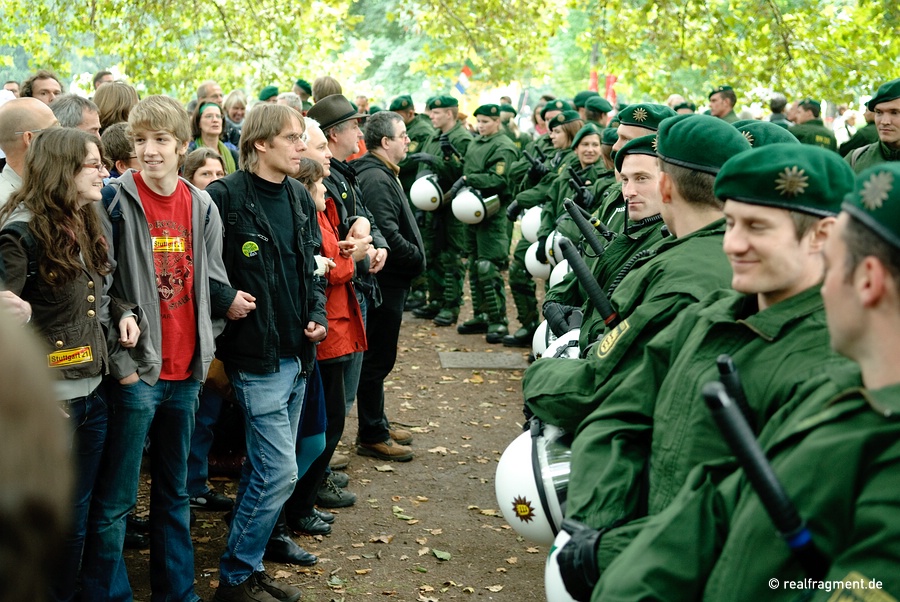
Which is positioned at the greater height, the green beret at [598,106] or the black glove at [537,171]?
the green beret at [598,106]

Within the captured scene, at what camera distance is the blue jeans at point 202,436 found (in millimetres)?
5520

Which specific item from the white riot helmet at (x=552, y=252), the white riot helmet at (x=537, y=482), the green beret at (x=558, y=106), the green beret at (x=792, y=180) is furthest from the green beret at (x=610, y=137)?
the green beret at (x=792, y=180)

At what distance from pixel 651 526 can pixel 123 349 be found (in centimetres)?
247

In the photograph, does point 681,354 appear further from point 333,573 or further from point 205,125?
point 205,125

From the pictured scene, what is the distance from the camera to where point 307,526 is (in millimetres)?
5895

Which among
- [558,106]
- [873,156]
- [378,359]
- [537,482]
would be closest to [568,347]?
[537,482]

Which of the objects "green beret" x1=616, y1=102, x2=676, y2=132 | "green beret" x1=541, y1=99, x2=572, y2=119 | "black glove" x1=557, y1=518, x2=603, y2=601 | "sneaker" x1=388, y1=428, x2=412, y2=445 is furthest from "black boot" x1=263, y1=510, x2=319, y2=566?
"green beret" x1=541, y1=99, x2=572, y2=119

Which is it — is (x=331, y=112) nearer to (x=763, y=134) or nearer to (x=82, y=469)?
(x=763, y=134)

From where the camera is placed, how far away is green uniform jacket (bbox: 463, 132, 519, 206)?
1109cm

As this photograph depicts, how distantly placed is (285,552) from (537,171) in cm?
609

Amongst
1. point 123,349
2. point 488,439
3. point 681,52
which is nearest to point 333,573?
point 123,349

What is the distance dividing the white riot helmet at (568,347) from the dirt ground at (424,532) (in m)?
1.45

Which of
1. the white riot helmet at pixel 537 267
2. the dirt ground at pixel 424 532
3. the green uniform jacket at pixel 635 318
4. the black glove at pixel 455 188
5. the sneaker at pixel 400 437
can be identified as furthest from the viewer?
the black glove at pixel 455 188

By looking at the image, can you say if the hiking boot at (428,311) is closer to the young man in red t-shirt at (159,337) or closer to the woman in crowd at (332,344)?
the woman in crowd at (332,344)
